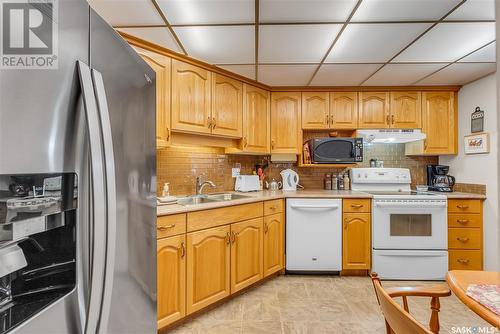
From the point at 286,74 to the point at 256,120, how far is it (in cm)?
60

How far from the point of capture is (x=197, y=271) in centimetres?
192

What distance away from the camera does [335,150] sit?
9.92 ft

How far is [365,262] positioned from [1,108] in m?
3.08

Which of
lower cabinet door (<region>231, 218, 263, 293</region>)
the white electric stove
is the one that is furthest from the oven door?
lower cabinet door (<region>231, 218, 263, 293</region>)

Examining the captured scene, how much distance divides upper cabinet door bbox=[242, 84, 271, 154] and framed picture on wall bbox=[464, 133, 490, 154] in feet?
7.43

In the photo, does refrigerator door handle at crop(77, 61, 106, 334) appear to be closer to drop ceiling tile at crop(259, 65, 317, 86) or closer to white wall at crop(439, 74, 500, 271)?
drop ceiling tile at crop(259, 65, 317, 86)

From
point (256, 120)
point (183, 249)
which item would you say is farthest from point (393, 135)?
point (183, 249)

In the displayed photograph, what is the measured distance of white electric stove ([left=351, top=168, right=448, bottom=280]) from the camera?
267cm

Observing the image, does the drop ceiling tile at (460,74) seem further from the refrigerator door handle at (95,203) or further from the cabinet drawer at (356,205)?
the refrigerator door handle at (95,203)

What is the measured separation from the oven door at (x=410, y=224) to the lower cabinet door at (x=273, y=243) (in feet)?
3.28

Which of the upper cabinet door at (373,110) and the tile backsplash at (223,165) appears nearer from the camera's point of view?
the tile backsplash at (223,165)

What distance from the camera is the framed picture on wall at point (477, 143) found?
8.75 ft

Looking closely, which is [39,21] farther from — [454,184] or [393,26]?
[454,184]

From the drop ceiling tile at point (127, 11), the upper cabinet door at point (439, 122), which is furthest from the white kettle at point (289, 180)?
the drop ceiling tile at point (127, 11)
